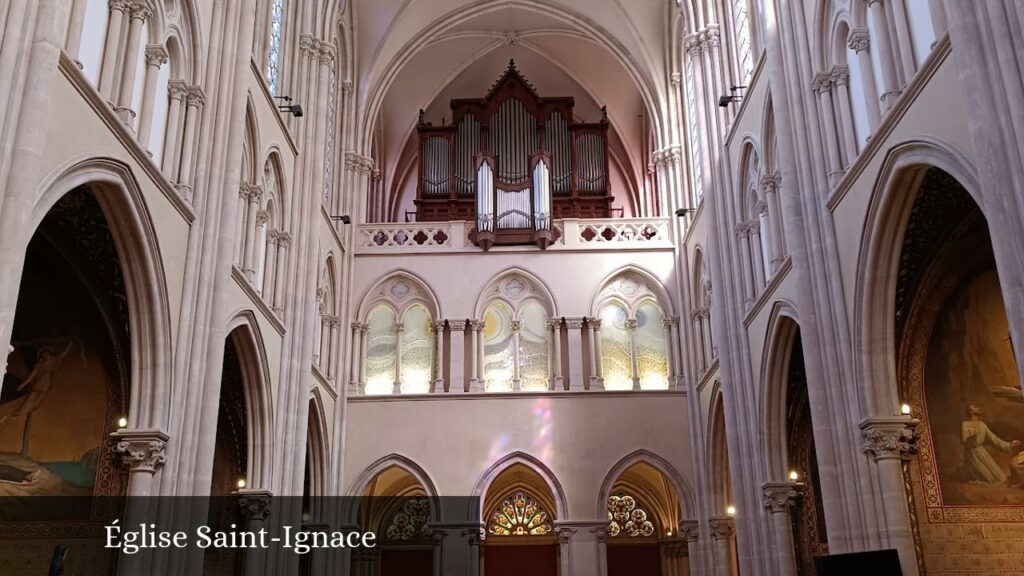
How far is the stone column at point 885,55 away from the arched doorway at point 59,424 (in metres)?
10.4

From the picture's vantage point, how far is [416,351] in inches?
969

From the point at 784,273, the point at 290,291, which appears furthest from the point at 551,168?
the point at 784,273

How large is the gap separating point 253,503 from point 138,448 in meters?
4.87

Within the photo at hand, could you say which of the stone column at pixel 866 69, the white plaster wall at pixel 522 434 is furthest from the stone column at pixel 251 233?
the stone column at pixel 866 69

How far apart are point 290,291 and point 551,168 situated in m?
10.8

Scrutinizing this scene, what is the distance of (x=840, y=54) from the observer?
1384cm

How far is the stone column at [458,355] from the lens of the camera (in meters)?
24.0

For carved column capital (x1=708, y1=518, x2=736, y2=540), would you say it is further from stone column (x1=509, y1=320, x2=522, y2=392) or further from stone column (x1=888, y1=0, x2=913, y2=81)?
stone column (x1=888, y1=0, x2=913, y2=81)

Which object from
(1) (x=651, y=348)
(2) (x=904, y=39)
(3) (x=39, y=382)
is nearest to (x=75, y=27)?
(3) (x=39, y=382)

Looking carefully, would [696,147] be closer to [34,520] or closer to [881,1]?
[881,1]

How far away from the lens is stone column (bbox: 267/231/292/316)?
59.4 ft

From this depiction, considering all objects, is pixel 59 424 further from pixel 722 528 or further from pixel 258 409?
pixel 722 528

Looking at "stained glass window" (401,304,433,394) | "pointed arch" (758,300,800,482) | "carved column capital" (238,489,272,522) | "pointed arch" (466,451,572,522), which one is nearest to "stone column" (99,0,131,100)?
"carved column capital" (238,489,272,522)

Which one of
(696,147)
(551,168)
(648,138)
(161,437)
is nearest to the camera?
(161,437)
